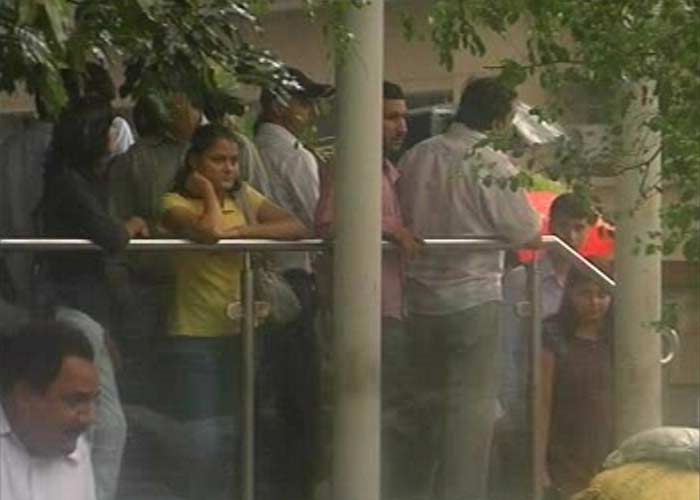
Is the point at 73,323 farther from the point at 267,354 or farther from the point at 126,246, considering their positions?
the point at 267,354

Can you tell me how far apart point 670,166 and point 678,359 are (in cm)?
281

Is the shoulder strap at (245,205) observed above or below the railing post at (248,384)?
above

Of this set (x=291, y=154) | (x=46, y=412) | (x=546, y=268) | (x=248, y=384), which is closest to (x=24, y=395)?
(x=46, y=412)

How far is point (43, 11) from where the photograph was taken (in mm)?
5492

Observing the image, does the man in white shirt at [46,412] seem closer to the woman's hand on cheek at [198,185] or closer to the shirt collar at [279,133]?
the woman's hand on cheek at [198,185]

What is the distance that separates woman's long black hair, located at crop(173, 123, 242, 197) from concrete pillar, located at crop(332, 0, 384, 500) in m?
0.41

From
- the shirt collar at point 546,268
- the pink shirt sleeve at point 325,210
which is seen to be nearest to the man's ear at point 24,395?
the pink shirt sleeve at point 325,210

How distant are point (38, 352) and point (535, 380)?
7.58ft

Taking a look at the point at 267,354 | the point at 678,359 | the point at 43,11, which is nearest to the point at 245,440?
the point at 267,354

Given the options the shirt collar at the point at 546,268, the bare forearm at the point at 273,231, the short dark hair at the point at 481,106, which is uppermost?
the short dark hair at the point at 481,106

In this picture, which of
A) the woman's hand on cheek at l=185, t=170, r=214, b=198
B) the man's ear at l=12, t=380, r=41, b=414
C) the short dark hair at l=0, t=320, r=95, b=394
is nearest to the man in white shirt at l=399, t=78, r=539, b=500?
the woman's hand on cheek at l=185, t=170, r=214, b=198

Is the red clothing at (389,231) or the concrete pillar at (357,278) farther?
the red clothing at (389,231)

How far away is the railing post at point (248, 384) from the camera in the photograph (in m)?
7.68

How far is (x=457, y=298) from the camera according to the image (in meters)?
8.16
